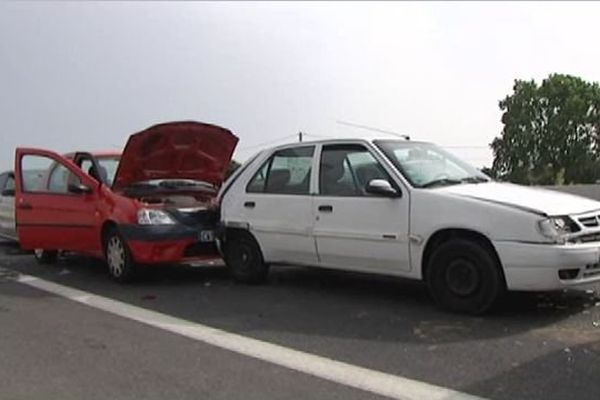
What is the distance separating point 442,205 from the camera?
7.00 m

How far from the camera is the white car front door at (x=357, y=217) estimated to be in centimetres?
734

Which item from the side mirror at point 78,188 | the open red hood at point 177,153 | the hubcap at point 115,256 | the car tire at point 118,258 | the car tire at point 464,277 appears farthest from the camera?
the side mirror at point 78,188

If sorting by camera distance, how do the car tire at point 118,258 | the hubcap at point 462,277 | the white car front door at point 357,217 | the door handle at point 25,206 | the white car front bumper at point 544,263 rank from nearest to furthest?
1. the white car front bumper at point 544,263
2. the hubcap at point 462,277
3. the white car front door at point 357,217
4. the car tire at point 118,258
5. the door handle at point 25,206

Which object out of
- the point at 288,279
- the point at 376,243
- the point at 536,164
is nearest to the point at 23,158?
the point at 288,279

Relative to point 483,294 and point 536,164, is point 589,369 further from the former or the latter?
point 536,164

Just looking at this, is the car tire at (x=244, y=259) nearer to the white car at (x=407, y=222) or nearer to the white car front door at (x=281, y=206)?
the white car at (x=407, y=222)

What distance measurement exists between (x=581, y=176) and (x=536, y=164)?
8.50m

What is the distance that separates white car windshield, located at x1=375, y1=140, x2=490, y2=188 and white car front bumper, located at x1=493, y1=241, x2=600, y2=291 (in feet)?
3.49

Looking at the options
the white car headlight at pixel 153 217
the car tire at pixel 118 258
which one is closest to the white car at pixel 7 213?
the car tire at pixel 118 258

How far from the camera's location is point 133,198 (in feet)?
30.9

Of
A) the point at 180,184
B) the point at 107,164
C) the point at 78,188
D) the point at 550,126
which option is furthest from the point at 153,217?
the point at 550,126

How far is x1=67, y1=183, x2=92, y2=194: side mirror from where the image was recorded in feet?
31.9

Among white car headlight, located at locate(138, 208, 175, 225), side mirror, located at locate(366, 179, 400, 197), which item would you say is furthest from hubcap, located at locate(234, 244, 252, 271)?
side mirror, located at locate(366, 179, 400, 197)

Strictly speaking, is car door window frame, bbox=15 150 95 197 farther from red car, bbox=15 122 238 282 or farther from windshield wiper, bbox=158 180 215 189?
windshield wiper, bbox=158 180 215 189
